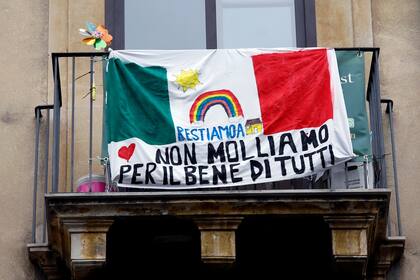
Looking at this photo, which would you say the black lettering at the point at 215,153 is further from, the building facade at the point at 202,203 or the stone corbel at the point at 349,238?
the stone corbel at the point at 349,238

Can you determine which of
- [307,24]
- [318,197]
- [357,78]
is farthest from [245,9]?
[318,197]

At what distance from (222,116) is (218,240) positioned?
1.08 m

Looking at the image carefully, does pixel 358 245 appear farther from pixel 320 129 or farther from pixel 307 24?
pixel 307 24

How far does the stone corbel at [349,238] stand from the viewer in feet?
43.8

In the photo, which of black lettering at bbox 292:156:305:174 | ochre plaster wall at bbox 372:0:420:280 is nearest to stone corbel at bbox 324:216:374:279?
black lettering at bbox 292:156:305:174

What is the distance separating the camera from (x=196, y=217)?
13.3 metres

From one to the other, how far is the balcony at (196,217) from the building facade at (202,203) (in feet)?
0.04

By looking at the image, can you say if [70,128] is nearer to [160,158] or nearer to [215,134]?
[160,158]

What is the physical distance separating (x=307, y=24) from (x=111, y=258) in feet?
9.29

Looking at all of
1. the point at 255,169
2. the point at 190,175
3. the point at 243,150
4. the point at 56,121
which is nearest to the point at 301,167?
the point at 255,169

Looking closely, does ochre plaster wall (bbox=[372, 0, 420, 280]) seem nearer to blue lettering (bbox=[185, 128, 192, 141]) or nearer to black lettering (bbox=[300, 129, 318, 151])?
black lettering (bbox=[300, 129, 318, 151])

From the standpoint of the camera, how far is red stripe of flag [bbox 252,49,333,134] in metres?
13.9

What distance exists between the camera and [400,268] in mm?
14109

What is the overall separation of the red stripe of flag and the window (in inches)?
36.5
